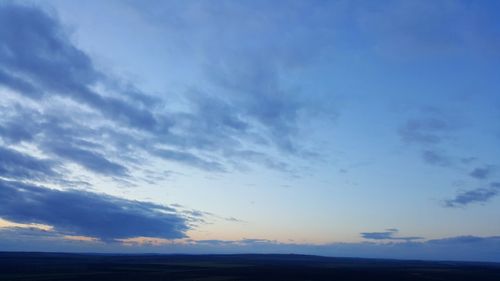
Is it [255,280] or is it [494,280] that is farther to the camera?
[494,280]

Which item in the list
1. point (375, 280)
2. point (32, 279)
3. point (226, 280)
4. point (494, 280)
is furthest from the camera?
point (494, 280)

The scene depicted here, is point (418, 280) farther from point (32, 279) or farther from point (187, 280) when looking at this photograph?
point (32, 279)

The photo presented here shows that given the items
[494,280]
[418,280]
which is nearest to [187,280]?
[418,280]

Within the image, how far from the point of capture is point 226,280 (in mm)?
80062

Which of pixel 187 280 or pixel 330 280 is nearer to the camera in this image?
pixel 187 280

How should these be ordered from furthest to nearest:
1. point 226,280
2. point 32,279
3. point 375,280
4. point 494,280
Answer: point 494,280 → point 375,280 → point 226,280 → point 32,279

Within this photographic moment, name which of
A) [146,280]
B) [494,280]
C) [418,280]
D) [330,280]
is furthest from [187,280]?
[494,280]

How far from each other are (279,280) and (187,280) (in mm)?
17287

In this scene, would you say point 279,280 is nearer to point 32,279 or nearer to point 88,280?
point 88,280

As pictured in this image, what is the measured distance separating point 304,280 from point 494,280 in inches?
1875

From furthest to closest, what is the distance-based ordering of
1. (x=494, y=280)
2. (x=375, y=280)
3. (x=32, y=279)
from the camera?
(x=494, y=280) < (x=375, y=280) < (x=32, y=279)

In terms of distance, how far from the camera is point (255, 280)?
80.6 metres

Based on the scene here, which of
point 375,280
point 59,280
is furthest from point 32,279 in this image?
point 375,280

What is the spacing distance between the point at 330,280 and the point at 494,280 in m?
41.8
